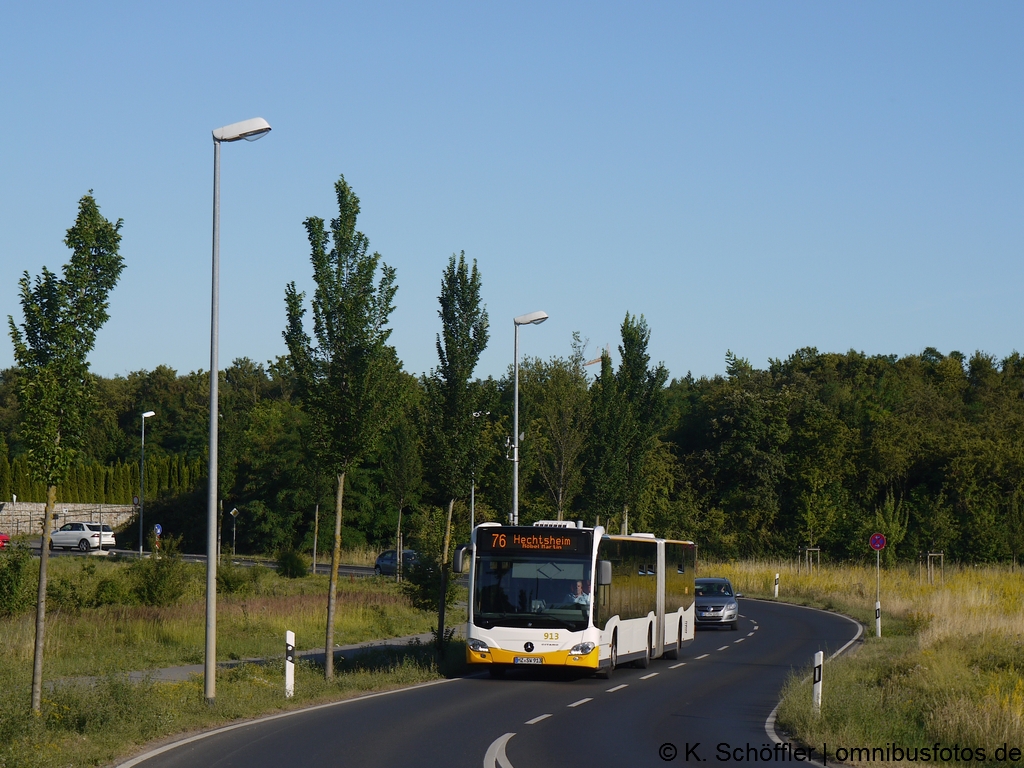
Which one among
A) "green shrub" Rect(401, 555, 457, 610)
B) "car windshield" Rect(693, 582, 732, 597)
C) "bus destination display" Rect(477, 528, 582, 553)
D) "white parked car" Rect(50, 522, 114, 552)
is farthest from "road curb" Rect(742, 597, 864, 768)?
"white parked car" Rect(50, 522, 114, 552)

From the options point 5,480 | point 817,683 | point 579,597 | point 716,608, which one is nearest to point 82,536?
point 5,480

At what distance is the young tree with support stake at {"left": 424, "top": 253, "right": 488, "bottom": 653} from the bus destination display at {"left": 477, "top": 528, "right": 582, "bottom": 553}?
508cm

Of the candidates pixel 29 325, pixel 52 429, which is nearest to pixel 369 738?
pixel 52 429

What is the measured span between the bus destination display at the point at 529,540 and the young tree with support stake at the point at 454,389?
5079 millimetres

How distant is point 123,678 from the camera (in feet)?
55.2

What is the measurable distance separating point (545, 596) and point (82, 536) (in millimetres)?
59178

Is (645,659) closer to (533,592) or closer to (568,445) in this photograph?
(533,592)

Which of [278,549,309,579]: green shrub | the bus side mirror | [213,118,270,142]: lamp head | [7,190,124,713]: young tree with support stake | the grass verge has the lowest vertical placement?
[278,549,309,579]: green shrub

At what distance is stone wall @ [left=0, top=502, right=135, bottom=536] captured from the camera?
3381 inches

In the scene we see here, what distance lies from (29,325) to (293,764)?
7055mm

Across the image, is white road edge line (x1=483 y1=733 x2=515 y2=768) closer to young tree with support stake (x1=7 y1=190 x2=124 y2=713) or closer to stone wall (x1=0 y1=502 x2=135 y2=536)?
young tree with support stake (x1=7 y1=190 x2=124 y2=713)

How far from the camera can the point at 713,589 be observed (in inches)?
1583

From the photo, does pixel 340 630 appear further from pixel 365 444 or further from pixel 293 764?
pixel 293 764

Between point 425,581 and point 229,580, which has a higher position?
point 425,581
